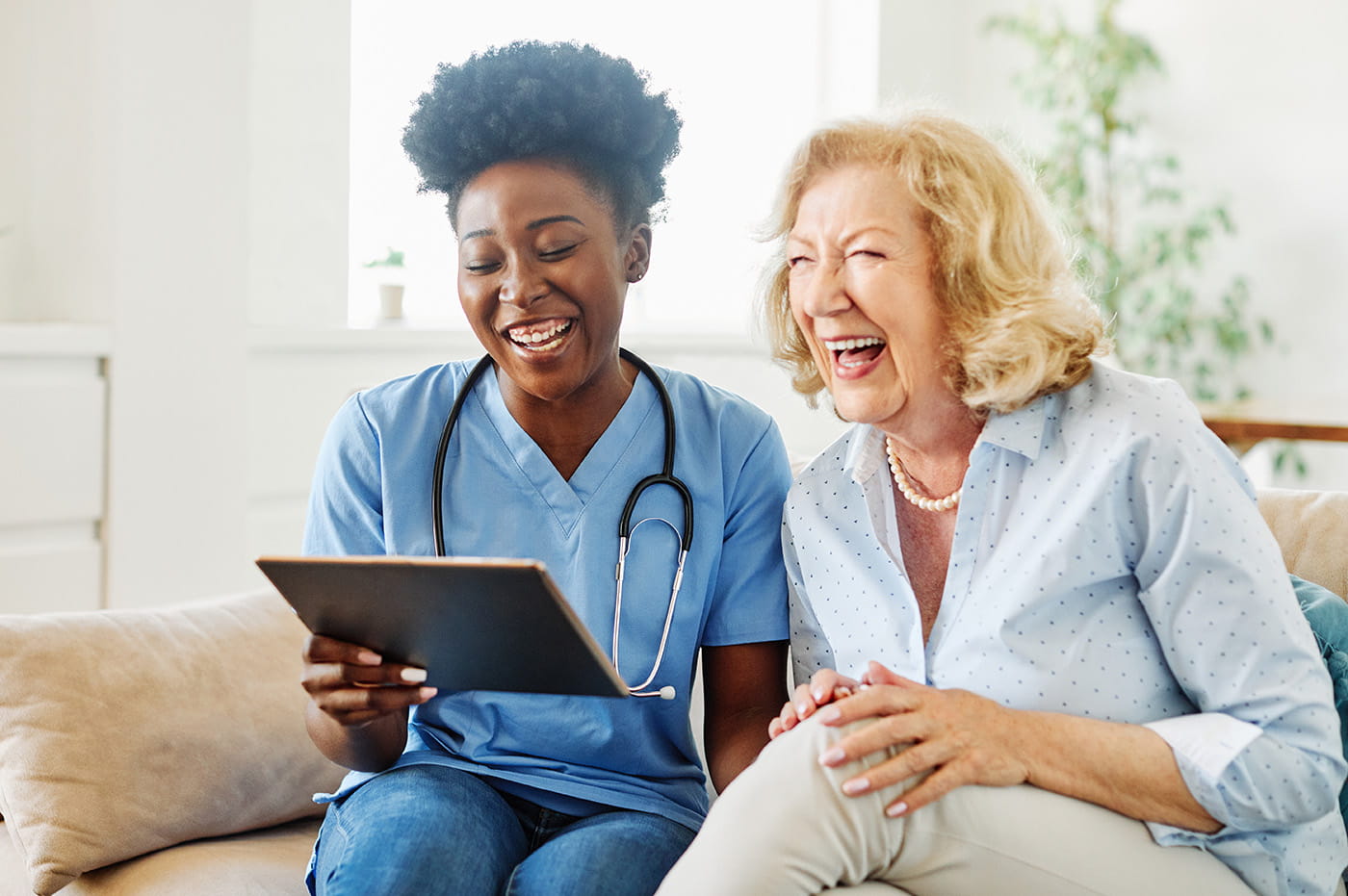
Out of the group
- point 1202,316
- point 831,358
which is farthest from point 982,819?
point 1202,316

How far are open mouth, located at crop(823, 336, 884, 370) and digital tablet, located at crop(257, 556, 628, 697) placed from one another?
448 mm

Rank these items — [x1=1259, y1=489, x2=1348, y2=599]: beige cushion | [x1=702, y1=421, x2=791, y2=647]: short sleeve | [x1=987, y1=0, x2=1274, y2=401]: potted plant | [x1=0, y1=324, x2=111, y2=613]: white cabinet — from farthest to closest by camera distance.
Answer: [x1=987, y1=0, x2=1274, y2=401]: potted plant
[x1=0, y1=324, x2=111, y2=613]: white cabinet
[x1=1259, y1=489, x2=1348, y2=599]: beige cushion
[x1=702, y1=421, x2=791, y2=647]: short sleeve

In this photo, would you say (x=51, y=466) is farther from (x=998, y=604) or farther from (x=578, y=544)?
(x=998, y=604)

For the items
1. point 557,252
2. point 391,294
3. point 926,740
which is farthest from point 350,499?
point 391,294

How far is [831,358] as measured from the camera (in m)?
1.45

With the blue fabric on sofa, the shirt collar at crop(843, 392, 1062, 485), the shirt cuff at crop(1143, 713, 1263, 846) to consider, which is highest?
the shirt collar at crop(843, 392, 1062, 485)

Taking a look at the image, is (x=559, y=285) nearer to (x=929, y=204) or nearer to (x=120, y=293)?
(x=929, y=204)

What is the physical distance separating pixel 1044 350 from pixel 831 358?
0.23 metres

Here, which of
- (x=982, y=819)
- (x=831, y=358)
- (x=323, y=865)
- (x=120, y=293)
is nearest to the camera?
(x=982, y=819)

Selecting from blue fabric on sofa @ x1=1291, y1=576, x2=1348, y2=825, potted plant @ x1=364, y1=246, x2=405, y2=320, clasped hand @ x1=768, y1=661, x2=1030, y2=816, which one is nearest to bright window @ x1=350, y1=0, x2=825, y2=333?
potted plant @ x1=364, y1=246, x2=405, y2=320

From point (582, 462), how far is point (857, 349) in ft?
1.11

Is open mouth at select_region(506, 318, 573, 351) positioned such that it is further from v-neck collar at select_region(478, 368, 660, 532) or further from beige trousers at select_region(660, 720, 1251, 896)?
beige trousers at select_region(660, 720, 1251, 896)

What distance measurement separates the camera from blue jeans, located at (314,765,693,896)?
1229 millimetres

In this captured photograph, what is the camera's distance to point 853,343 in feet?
4.67
